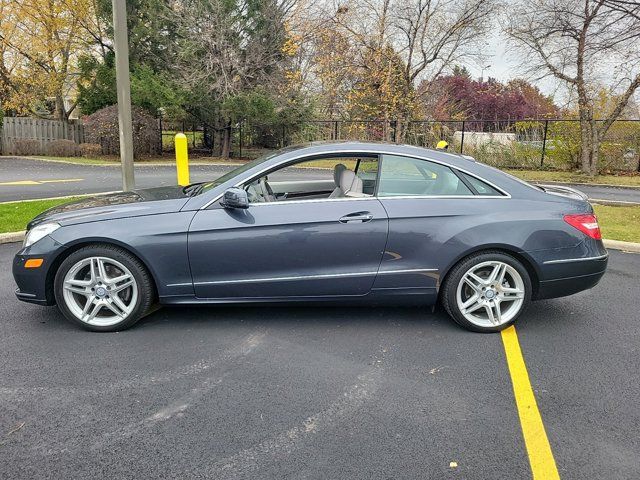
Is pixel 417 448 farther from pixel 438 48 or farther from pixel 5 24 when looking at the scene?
pixel 5 24

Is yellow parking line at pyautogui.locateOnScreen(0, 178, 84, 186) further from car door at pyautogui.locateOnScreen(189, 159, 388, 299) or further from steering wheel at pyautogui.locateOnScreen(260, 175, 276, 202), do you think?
car door at pyautogui.locateOnScreen(189, 159, 388, 299)

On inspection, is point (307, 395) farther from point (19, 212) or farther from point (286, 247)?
point (19, 212)

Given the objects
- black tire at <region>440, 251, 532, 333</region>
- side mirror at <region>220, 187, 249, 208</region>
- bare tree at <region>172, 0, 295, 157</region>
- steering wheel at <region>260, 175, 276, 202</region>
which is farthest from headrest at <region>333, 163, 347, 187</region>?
bare tree at <region>172, 0, 295, 157</region>

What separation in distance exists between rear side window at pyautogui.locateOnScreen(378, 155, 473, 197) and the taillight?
83 centimetres

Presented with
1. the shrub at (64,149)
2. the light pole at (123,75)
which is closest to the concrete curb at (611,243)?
the light pole at (123,75)

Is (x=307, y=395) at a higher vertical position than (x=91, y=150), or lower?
lower

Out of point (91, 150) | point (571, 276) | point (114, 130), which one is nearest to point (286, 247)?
point (571, 276)

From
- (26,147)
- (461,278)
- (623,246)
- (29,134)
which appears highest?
(29,134)

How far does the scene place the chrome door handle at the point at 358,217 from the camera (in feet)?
13.0

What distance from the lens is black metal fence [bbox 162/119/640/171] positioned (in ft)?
63.9

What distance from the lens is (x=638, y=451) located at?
2623mm

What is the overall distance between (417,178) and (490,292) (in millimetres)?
1086

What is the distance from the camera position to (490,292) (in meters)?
4.07

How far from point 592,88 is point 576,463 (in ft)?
59.5
